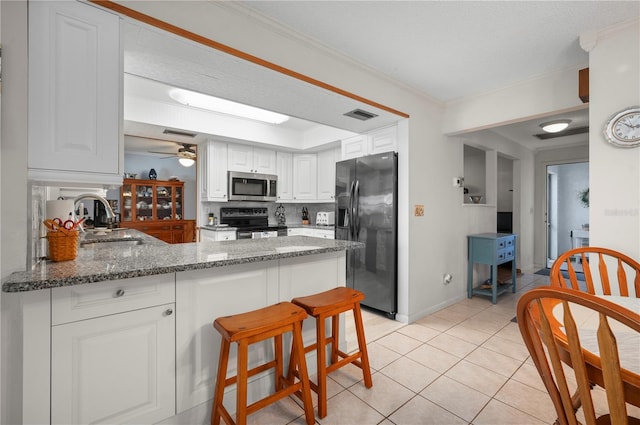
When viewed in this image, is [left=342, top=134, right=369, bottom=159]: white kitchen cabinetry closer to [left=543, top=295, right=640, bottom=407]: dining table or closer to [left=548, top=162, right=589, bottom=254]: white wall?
[left=543, top=295, right=640, bottom=407]: dining table

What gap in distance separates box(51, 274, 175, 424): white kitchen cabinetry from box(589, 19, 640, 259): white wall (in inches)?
112

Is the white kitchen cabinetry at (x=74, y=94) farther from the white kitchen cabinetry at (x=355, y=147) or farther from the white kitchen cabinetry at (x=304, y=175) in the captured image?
the white kitchen cabinetry at (x=304, y=175)

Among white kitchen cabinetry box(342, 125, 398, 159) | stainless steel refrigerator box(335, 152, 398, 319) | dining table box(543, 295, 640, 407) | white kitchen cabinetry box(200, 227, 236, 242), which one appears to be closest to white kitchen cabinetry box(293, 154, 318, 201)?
white kitchen cabinetry box(200, 227, 236, 242)

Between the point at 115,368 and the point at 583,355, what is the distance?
1.81m

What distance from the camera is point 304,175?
5.41 metres

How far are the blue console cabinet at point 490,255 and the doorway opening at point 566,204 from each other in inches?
139

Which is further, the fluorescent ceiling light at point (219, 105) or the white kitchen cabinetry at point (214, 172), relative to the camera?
the white kitchen cabinetry at point (214, 172)

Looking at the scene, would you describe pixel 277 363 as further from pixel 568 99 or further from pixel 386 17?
pixel 568 99

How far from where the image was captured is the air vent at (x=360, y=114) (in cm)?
284

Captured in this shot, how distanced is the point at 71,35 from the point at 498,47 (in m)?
2.80

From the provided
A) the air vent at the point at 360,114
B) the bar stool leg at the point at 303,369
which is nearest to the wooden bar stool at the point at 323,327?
the bar stool leg at the point at 303,369

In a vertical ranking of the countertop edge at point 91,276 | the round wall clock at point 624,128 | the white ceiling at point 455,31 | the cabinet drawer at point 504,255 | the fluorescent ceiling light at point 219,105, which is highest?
the fluorescent ceiling light at point 219,105

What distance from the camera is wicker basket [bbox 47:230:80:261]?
1.40 m

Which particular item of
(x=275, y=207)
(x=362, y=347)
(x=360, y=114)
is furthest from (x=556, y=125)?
(x=275, y=207)
